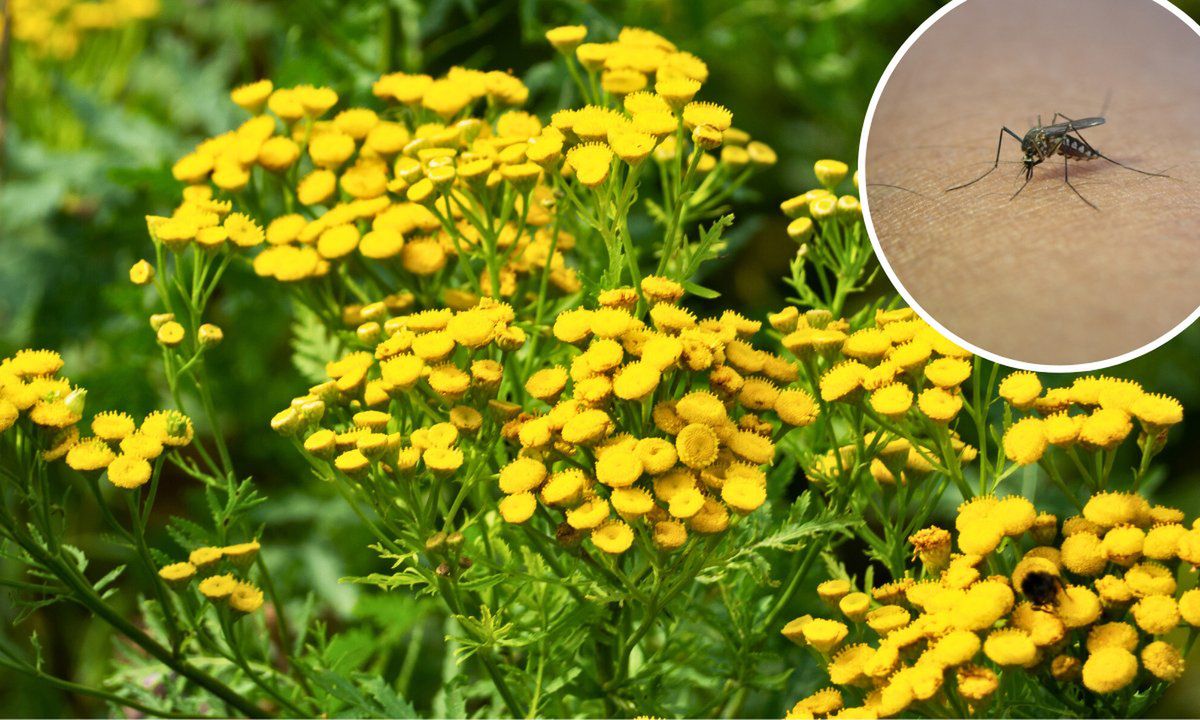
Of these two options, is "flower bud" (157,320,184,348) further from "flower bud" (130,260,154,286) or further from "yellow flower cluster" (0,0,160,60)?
"yellow flower cluster" (0,0,160,60)

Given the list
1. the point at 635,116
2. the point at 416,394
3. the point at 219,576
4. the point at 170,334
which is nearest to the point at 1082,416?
the point at 635,116

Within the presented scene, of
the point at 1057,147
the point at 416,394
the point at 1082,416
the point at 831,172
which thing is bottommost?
the point at 416,394

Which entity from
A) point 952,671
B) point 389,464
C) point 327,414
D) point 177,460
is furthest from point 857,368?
point 177,460

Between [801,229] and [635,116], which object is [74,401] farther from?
[801,229]

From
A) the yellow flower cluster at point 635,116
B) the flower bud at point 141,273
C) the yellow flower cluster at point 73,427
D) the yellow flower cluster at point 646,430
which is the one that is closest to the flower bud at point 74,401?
the yellow flower cluster at point 73,427

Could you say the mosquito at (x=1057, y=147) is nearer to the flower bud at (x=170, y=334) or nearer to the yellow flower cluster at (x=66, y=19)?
the flower bud at (x=170, y=334)
